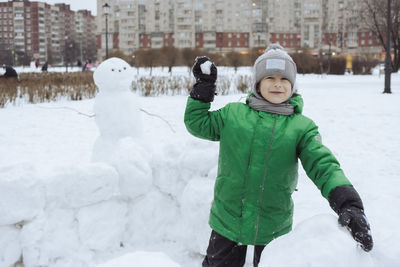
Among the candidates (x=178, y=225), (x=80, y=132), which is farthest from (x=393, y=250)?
(x=80, y=132)

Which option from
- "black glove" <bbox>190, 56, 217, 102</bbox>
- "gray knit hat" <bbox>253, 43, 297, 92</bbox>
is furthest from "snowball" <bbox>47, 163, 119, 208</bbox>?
"gray knit hat" <bbox>253, 43, 297, 92</bbox>

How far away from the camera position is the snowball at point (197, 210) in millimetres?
3523

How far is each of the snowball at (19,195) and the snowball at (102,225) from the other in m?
0.41

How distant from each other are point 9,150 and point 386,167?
5.68 meters

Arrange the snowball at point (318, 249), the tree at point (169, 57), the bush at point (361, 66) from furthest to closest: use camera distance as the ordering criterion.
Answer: the tree at point (169, 57), the bush at point (361, 66), the snowball at point (318, 249)

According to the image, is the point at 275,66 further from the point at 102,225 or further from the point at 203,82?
the point at 102,225

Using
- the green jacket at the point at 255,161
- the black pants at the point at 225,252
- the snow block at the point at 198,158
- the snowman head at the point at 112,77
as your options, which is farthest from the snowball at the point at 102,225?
the green jacket at the point at 255,161

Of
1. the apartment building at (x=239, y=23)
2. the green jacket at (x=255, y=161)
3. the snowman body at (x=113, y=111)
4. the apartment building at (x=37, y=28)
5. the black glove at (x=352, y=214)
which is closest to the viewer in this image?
the black glove at (x=352, y=214)

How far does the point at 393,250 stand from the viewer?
4.70 feet

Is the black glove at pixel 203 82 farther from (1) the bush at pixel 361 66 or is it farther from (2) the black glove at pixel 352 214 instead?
(1) the bush at pixel 361 66

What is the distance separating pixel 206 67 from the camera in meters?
1.94

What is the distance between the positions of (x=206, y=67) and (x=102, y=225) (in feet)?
7.71

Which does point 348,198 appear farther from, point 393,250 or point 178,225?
point 178,225

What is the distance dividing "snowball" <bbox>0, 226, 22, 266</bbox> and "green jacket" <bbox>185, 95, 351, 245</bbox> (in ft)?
7.03
